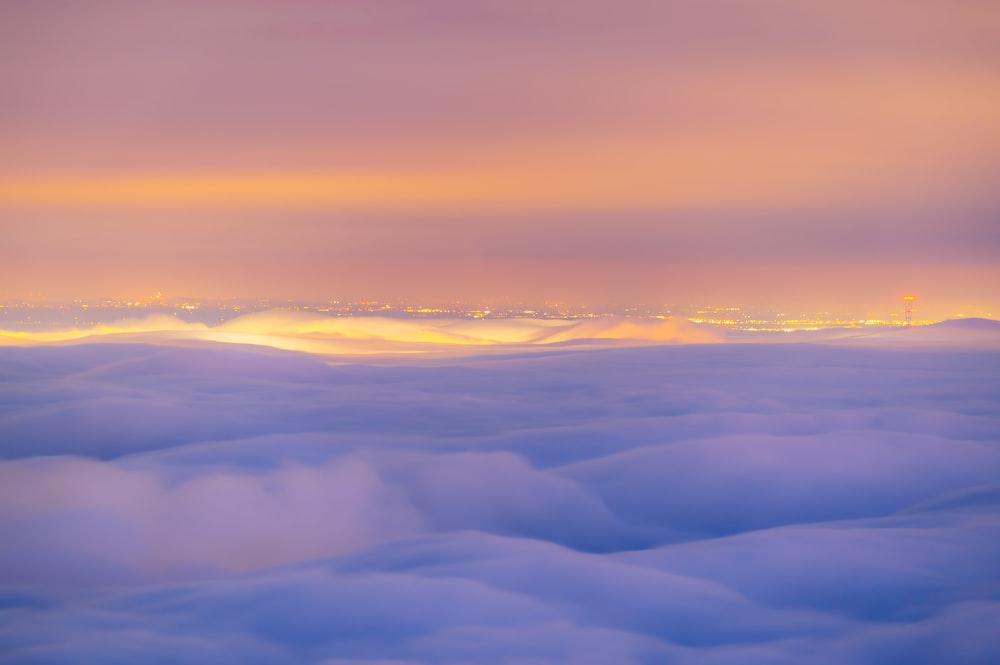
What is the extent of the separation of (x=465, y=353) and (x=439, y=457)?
34.3 m

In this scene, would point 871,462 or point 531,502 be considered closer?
point 531,502

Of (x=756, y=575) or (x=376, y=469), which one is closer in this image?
(x=756, y=575)

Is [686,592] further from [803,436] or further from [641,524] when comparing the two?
[803,436]

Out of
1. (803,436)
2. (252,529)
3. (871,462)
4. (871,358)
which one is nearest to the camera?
(252,529)

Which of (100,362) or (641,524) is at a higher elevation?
(100,362)

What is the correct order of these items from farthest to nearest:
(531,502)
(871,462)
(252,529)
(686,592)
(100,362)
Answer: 1. (100,362)
2. (871,462)
3. (531,502)
4. (252,529)
5. (686,592)

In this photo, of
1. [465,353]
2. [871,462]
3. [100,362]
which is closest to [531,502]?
[871,462]

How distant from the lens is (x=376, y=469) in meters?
24.3

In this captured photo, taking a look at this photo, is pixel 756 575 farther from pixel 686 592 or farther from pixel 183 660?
pixel 183 660

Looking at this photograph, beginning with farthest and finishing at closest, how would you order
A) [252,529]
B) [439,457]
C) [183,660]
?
[439,457], [252,529], [183,660]

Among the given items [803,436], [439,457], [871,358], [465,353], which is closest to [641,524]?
[439,457]

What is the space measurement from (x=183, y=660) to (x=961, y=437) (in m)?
22.1

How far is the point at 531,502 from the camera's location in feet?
73.0

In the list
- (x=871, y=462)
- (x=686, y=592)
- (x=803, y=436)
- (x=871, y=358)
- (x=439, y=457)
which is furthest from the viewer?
(x=871, y=358)
